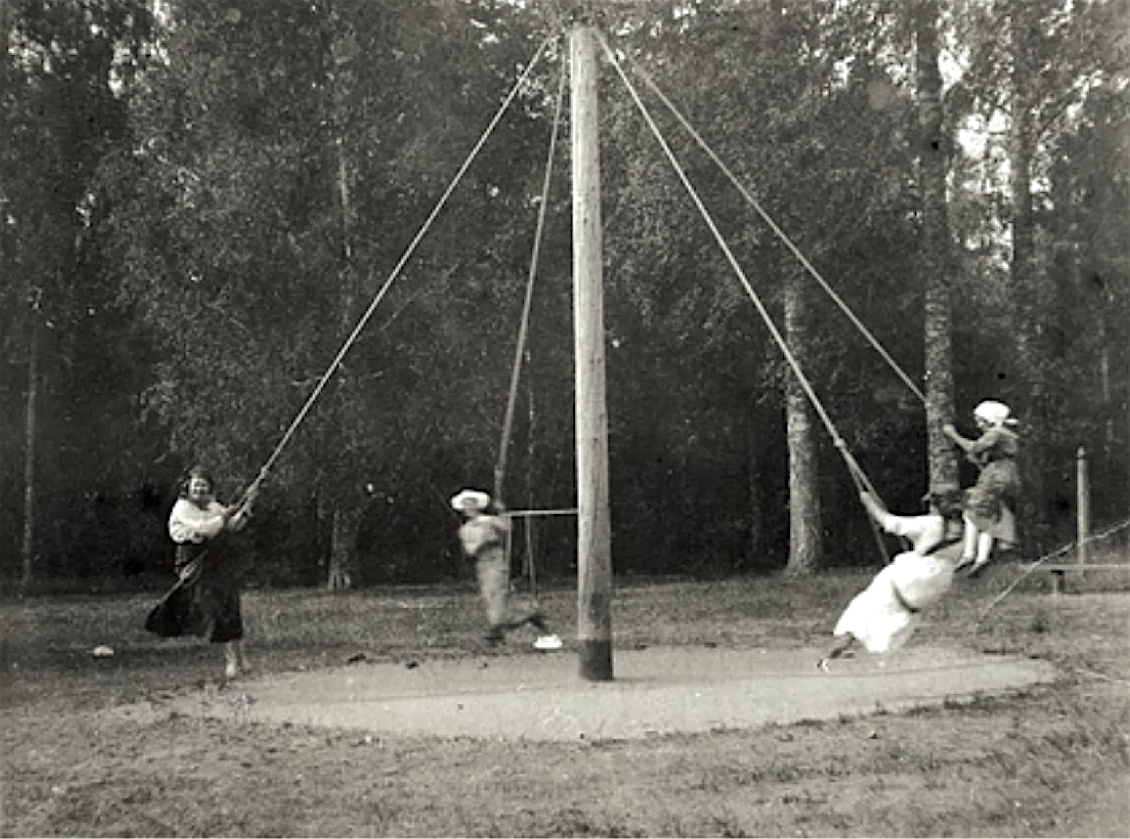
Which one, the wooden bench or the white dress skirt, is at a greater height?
the white dress skirt

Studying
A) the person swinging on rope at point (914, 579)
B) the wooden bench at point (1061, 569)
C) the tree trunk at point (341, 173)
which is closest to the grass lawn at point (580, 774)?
the person swinging on rope at point (914, 579)

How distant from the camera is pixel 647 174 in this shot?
2366 centimetres

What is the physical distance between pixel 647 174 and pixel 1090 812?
18.2 meters

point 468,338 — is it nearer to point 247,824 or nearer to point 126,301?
point 126,301

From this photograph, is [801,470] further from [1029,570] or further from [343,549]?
[1029,570]

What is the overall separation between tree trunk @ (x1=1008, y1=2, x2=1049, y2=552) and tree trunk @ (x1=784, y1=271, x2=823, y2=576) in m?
3.39

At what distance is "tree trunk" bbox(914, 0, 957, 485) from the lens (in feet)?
51.3

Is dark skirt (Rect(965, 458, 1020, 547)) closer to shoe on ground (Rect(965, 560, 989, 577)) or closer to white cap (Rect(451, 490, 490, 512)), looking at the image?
shoe on ground (Rect(965, 560, 989, 577))

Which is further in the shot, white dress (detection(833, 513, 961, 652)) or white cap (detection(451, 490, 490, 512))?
white cap (detection(451, 490, 490, 512))

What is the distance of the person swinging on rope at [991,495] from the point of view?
26.6ft

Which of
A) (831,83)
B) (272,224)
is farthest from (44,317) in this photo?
(831,83)

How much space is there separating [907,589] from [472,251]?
16.3m

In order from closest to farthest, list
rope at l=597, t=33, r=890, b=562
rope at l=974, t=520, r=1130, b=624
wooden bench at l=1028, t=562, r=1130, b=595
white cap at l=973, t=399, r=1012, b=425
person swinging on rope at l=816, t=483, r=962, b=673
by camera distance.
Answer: person swinging on rope at l=816, t=483, r=962, b=673
rope at l=597, t=33, r=890, b=562
white cap at l=973, t=399, r=1012, b=425
rope at l=974, t=520, r=1130, b=624
wooden bench at l=1028, t=562, r=1130, b=595

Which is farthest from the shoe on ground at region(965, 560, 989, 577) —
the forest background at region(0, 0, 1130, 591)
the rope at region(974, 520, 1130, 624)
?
the forest background at region(0, 0, 1130, 591)
